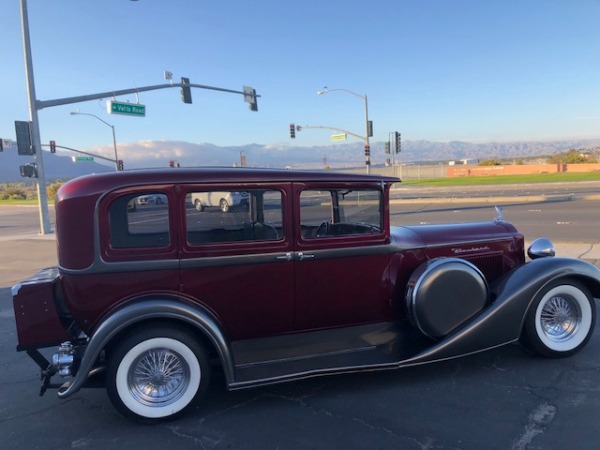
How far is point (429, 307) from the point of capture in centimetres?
374

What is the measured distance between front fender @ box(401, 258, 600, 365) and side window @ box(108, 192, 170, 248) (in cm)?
220

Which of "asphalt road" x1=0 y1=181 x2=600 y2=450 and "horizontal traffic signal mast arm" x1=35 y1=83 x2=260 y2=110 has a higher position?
"horizontal traffic signal mast arm" x1=35 y1=83 x2=260 y2=110

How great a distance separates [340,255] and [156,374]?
1.71m

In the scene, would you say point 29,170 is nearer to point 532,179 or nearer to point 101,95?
point 101,95

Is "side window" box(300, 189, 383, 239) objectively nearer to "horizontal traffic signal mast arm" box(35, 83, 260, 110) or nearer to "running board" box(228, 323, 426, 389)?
"running board" box(228, 323, 426, 389)

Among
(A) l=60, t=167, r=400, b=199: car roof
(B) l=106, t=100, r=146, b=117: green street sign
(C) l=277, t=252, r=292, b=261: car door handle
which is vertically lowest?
(C) l=277, t=252, r=292, b=261: car door handle

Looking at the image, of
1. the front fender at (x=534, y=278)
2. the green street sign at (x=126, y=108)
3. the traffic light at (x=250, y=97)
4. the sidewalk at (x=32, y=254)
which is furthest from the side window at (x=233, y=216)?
the traffic light at (x=250, y=97)

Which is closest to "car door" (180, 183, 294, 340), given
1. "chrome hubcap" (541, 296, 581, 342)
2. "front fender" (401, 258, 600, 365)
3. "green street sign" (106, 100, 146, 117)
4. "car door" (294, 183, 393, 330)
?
"car door" (294, 183, 393, 330)

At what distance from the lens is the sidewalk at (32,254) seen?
8461 mm

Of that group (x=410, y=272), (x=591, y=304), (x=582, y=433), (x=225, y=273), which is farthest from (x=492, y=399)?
(x=225, y=273)

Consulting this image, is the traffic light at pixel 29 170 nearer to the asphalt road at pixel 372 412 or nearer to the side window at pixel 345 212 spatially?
the asphalt road at pixel 372 412

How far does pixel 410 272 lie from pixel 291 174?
141 centimetres

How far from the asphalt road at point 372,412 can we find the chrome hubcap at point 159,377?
0.65 ft

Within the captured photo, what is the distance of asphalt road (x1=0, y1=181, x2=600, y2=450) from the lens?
2.94 metres
